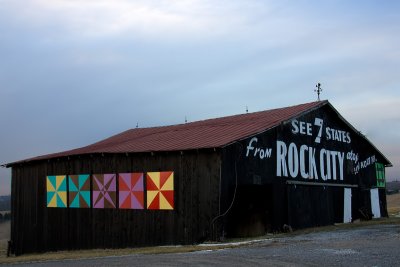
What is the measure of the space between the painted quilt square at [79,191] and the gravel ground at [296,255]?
837 cm

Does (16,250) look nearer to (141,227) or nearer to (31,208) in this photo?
(31,208)

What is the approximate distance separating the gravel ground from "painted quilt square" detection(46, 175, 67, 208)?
965 cm

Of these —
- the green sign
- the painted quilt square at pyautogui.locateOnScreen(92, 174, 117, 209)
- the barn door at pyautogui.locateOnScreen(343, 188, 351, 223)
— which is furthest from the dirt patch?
the painted quilt square at pyautogui.locateOnScreen(92, 174, 117, 209)

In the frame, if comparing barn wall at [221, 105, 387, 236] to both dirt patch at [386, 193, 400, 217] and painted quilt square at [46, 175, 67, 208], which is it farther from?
painted quilt square at [46, 175, 67, 208]

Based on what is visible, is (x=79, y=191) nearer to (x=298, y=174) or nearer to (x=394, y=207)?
(x=298, y=174)

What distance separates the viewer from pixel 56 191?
942 inches

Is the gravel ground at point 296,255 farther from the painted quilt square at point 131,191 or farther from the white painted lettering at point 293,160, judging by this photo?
the white painted lettering at point 293,160

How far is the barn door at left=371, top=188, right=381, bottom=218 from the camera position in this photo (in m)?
29.5

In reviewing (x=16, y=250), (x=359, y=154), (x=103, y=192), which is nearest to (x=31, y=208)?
(x=16, y=250)

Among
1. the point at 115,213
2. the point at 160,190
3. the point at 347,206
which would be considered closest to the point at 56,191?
the point at 115,213

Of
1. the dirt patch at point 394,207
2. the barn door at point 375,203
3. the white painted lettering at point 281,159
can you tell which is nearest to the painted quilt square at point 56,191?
the white painted lettering at point 281,159

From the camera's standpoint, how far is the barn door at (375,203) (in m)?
29.5

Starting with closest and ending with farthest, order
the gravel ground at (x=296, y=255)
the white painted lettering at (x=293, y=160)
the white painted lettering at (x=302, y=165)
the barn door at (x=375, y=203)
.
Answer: the gravel ground at (x=296, y=255) → the white painted lettering at (x=293, y=160) → the white painted lettering at (x=302, y=165) → the barn door at (x=375, y=203)

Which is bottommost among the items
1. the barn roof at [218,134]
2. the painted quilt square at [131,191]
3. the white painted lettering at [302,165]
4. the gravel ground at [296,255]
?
the gravel ground at [296,255]
